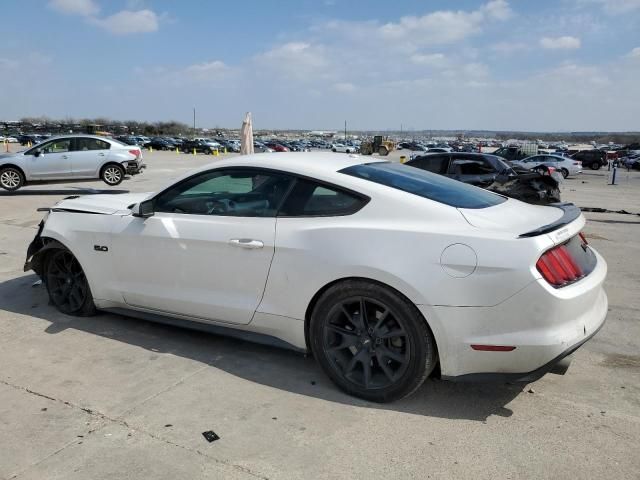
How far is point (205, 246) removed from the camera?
3834mm

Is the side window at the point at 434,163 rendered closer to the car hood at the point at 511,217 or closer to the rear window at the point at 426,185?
the rear window at the point at 426,185

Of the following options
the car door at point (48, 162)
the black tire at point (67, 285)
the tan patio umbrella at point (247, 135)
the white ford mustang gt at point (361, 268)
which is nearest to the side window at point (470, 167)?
the tan patio umbrella at point (247, 135)

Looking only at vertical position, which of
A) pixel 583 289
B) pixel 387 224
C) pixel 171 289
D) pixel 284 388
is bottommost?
pixel 284 388

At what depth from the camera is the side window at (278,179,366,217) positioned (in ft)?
11.4

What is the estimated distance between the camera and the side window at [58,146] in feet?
51.1

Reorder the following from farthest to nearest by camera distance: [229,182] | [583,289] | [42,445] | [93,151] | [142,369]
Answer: [93,151] < [229,182] < [142,369] < [583,289] < [42,445]

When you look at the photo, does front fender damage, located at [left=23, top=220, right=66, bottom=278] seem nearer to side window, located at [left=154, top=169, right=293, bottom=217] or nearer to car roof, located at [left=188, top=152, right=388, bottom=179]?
side window, located at [left=154, top=169, right=293, bottom=217]

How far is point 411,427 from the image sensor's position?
3.07 meters

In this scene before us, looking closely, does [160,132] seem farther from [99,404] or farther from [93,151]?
[99,404]

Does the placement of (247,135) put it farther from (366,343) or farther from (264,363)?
(366,343)

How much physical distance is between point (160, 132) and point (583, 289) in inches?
5241

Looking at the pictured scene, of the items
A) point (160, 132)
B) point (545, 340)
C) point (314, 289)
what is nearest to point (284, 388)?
point (314, 289)

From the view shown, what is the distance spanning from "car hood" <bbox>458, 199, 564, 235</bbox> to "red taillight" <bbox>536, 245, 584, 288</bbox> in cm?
19

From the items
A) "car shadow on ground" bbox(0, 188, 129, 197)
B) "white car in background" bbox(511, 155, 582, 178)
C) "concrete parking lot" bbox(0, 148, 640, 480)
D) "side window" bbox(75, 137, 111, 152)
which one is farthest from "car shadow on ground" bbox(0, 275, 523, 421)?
"white car in background" bbox(511, 155, 582, 178)
